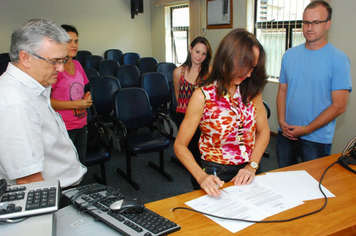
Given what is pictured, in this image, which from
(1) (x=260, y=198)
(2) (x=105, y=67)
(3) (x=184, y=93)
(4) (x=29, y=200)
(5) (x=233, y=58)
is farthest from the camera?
(2) (x=105, y=67)

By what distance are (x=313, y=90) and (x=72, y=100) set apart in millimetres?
1755

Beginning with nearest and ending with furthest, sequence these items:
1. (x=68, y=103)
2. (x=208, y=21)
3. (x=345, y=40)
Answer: (x=68, y=103)
(x=345, y=40)
(x=208, y=21)

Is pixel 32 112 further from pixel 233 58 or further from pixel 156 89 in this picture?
pixel 156 89

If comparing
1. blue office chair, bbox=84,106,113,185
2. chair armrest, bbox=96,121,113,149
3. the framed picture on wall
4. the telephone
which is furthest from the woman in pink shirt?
the framed picture on wall

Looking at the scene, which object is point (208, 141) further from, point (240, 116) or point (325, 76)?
point (325, 76)

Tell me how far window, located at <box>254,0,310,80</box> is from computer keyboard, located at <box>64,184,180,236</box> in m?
3.70

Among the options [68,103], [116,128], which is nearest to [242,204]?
[68,103]

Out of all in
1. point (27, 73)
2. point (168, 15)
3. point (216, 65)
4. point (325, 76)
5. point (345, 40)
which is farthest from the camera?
point (168, 15)

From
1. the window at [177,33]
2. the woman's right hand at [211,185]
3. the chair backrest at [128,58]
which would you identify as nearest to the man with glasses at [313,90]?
the woman's right hand at [211,185]

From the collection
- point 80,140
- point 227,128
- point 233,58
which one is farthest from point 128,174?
point 233,58

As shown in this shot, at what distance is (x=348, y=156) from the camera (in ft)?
5.35

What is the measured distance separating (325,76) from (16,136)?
1.85 metres

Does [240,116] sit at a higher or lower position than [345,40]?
lower

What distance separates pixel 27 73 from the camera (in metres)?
1.15
